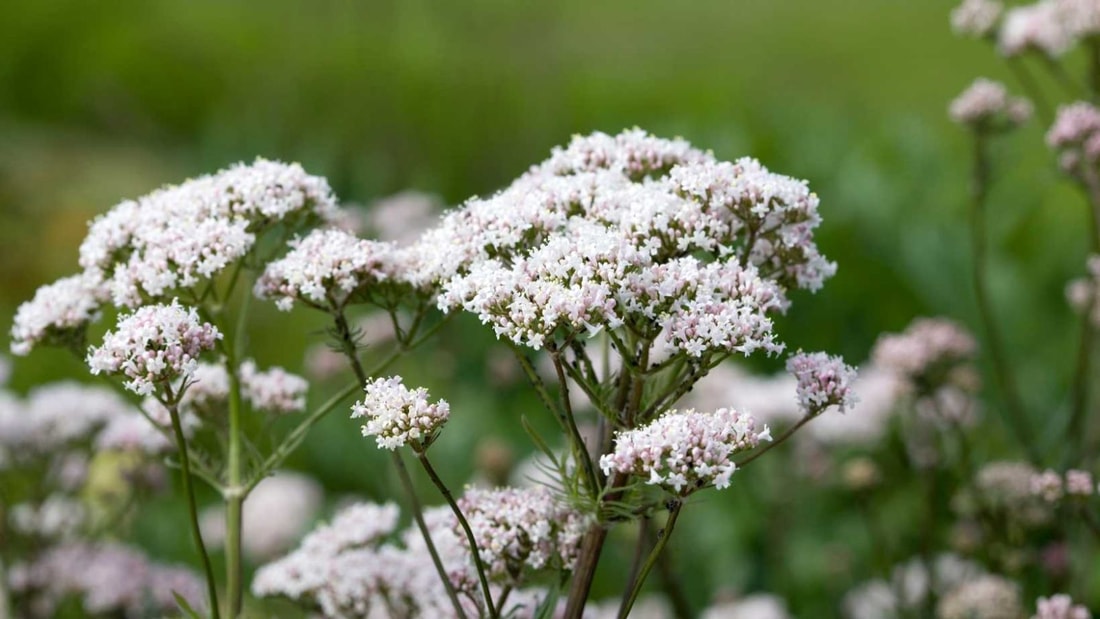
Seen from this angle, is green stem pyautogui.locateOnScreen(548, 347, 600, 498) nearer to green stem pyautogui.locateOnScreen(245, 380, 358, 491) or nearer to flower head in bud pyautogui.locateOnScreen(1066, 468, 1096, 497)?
green stem pyautogui.locateOnScreen(245, 380, 358, 491)

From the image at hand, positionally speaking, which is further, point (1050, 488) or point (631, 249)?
point (1050, 488)

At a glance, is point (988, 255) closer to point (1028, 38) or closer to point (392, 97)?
point (1028, 38)

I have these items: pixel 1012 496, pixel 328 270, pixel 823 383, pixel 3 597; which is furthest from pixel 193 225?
pixel 1012 496

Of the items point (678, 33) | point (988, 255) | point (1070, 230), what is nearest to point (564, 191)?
point (988, 255)

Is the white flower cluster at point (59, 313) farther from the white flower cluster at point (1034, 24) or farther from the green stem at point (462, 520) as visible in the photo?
the white flower cluster at point (1034, 24)

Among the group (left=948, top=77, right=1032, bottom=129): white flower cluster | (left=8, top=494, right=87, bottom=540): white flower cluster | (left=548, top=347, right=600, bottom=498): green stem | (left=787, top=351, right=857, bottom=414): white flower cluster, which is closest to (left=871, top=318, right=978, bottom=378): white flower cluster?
(left=948, top=77, right=1032, bottom=129): white flower cluster

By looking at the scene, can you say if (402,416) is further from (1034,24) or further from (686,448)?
(1034,24)

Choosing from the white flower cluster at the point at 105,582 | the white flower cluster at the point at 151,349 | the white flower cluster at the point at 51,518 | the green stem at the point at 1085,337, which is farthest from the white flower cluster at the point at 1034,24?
the white flower cluster at the point at 51,518
